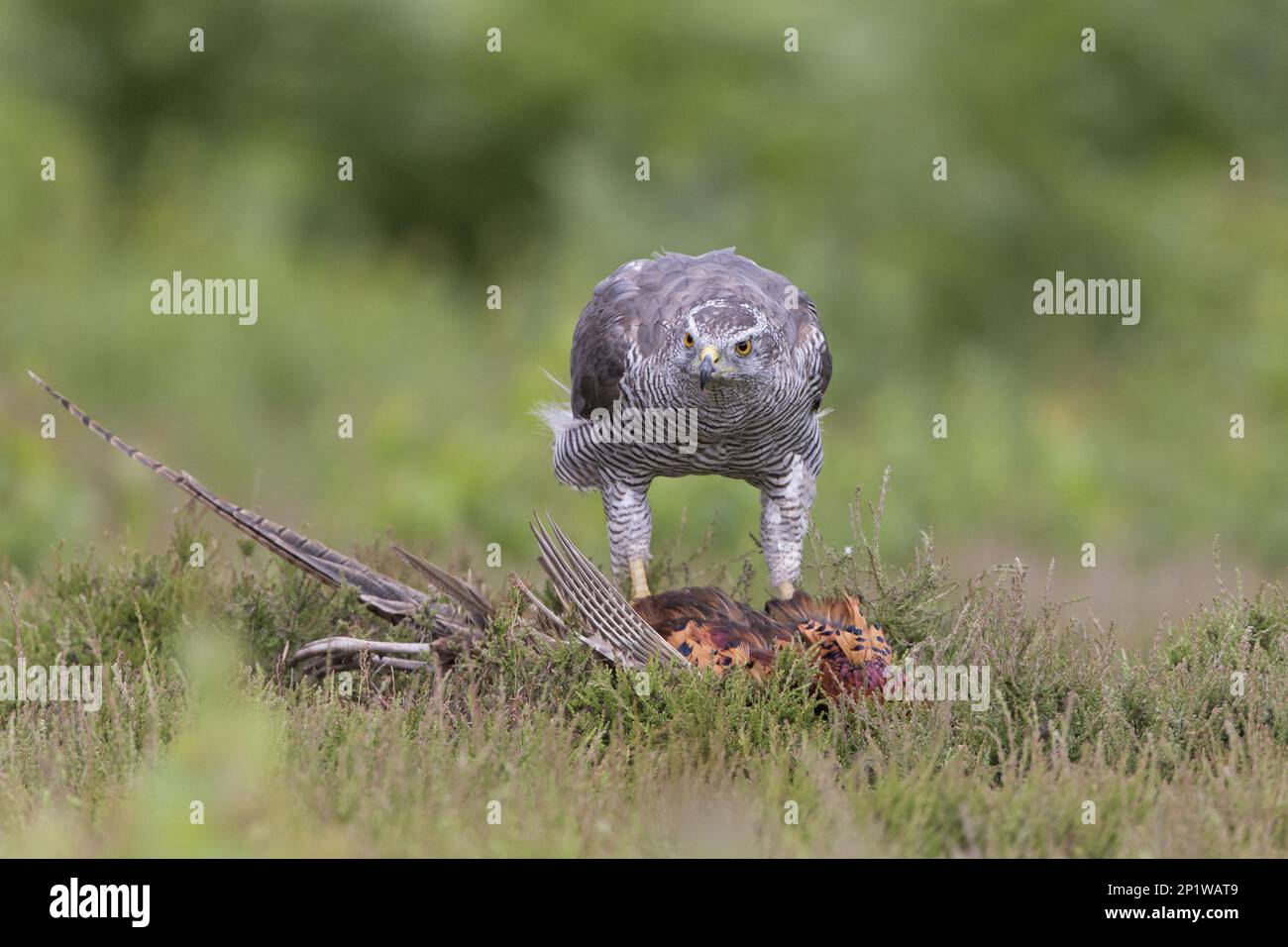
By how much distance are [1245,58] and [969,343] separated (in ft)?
15.2

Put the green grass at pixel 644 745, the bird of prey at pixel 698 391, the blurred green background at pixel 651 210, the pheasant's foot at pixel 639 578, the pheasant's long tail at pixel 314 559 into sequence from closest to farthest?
the green grass at pixel 644 745 < the bird of prey at pixel 698 391 < the pheasant's long tail at pixel 314 559 < the pheasant's foot at pixel 639 578 < the blurred green background at pixel 651 210

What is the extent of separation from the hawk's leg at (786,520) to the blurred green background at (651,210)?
17.0 ft

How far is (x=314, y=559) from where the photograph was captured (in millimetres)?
5000

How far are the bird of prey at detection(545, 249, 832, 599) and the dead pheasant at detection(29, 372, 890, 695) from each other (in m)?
0.45

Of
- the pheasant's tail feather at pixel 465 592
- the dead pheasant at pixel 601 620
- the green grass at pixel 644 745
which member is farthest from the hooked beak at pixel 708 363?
the pheasant's tail feather at pixel 465 592

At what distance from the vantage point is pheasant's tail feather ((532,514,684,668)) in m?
4.53

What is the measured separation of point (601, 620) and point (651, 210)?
900 centimetres

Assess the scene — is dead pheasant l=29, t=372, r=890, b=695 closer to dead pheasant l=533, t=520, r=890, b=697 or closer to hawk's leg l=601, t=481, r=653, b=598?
dead pheasant l=533, t=520, r=890, b=697

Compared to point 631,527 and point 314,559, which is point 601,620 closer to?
point 631,527

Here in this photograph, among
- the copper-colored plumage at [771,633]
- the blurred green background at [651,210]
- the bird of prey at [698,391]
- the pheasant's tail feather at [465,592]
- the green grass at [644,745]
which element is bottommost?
the green grass at [644,745]

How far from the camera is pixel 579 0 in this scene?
14484mm

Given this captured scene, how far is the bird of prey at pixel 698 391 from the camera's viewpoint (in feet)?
15.0

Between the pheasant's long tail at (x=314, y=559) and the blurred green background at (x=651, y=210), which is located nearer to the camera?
the pheasant's long tail at (x=314, y=559)

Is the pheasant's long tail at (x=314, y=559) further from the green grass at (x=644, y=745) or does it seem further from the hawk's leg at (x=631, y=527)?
the hawk's leg at (x=631, y=527)
